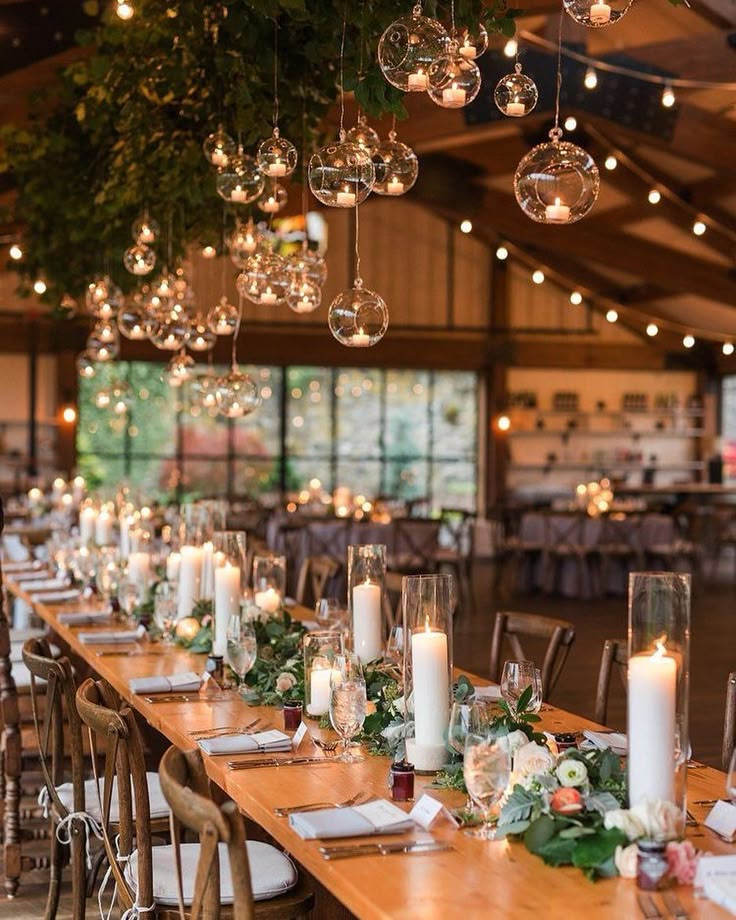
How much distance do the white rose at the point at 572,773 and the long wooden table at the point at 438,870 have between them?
0.50ft

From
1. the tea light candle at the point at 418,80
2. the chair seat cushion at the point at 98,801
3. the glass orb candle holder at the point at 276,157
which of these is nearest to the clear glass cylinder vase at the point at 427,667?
the chair seat cushion at the point at 98,801

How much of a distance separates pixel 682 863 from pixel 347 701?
3.42 ft

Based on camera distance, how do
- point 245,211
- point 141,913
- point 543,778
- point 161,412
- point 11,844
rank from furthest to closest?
point 161,412 < point 245,211 < point 11,844 < point 141,913 < point 543,778

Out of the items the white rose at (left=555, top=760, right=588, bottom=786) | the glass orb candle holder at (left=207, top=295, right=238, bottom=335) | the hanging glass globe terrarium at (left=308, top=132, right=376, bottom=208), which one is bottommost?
the white rose at (left=555, top=760, right=588, bottom=786)

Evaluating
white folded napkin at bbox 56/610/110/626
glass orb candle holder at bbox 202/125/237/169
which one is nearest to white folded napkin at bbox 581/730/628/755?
glass orb candle holder at bbox 202/125/237/169

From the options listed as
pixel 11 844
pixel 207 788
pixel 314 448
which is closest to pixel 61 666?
pixel 207 788

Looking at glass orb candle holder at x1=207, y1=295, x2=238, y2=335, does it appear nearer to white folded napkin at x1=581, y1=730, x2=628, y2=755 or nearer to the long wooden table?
the long wooden table

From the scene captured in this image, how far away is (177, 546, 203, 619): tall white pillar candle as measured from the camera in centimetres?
523

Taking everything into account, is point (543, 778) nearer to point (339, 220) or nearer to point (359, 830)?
point (359, 830)

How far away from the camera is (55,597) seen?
661 centimetres

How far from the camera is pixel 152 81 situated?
6.33 meters

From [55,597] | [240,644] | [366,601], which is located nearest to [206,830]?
[240,644]

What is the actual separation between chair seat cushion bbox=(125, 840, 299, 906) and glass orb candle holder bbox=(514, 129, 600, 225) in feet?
6.14

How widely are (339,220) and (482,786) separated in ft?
56.9
